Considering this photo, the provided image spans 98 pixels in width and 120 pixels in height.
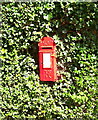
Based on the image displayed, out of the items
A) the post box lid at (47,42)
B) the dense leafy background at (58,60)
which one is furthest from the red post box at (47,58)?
the dense leafy background at (58,60)

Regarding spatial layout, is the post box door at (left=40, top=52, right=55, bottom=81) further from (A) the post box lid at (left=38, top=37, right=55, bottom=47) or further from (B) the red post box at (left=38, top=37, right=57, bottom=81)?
(A) the post box lid at (left=38, top=37, right=55, bottom=47)

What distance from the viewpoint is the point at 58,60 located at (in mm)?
4047

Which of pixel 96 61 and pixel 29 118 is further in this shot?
pixel 29 118

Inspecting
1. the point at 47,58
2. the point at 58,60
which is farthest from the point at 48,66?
the point at 58,60

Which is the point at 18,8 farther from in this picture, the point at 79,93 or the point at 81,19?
the point at 79,93

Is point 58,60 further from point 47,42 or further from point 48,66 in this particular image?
point 47,42

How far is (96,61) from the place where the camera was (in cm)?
390

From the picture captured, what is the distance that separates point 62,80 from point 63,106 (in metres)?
0.46

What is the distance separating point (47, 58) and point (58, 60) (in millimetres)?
295

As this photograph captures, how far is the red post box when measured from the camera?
3809 mm

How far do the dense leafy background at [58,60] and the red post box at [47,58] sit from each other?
0.17m

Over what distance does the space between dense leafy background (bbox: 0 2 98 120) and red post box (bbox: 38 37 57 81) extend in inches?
6.5

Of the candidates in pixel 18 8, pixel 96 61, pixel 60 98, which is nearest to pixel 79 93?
pixel 60 98

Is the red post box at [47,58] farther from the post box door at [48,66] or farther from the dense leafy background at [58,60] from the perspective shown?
the dense leafy background at [58,60]
